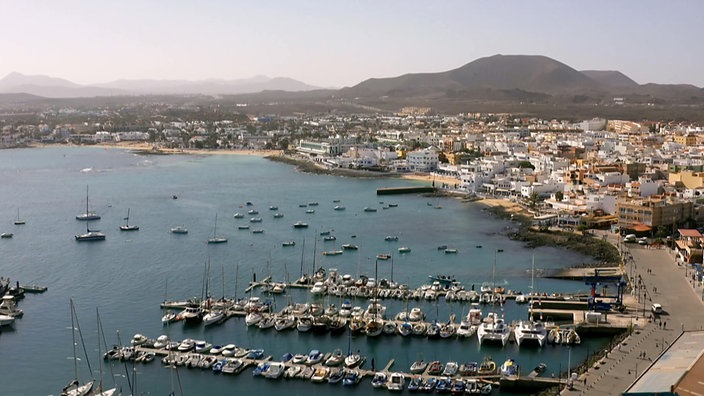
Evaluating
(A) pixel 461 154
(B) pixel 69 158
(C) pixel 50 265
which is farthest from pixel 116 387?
(B) pixel 69 158

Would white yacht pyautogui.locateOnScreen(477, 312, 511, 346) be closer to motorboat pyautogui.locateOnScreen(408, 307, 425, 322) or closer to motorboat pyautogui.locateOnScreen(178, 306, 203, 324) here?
motorboat pyautogui.locateOnScreen(408, 307, 425, 322)

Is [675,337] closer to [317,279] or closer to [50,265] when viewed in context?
[317,279]

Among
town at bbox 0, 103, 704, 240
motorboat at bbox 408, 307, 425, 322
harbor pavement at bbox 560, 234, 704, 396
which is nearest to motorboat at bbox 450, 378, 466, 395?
harbor pavement at bbox 560, 234, 704, 396

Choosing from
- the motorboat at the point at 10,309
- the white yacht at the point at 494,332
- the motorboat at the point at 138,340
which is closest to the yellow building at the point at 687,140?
the white yacht at the point at 494,332

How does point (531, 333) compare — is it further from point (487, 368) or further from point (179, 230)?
point (179, 230)

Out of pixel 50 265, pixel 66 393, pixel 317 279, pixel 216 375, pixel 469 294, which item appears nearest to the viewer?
pixel 66 393

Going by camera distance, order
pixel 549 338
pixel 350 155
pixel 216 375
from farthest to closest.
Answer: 1. pixel 350 155
2. pixel 549 338
3. pixel 216 375

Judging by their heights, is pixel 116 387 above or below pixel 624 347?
below
